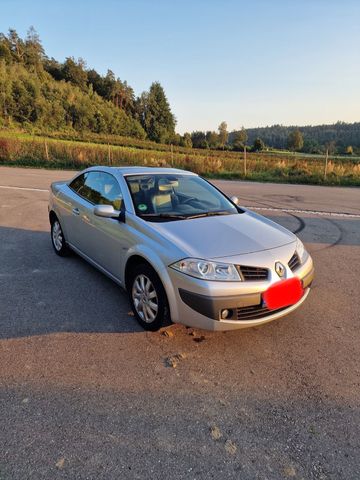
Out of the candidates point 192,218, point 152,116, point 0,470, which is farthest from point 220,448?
point 152,116

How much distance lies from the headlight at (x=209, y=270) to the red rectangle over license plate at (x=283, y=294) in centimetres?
31

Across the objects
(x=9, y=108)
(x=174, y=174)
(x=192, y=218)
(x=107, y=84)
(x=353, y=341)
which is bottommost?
(x=353, y=341)

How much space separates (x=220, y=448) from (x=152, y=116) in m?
100

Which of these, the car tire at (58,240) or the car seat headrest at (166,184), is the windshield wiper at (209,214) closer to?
the car seat headrest at (166,184)

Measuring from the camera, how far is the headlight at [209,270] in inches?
111

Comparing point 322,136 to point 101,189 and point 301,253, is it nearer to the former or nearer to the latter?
point 101,189

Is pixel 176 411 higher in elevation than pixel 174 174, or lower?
lower

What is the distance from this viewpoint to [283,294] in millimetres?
3002

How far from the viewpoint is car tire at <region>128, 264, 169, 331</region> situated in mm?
3088

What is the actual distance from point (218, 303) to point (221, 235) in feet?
2.45

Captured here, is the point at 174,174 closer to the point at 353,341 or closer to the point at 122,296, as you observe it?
the point at 122,296

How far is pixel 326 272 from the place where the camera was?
4.91 m

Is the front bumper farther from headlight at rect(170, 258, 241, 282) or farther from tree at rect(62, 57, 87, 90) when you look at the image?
tree at rect(62, 57, 87, 90)

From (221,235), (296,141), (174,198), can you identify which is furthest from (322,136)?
(221,235)
